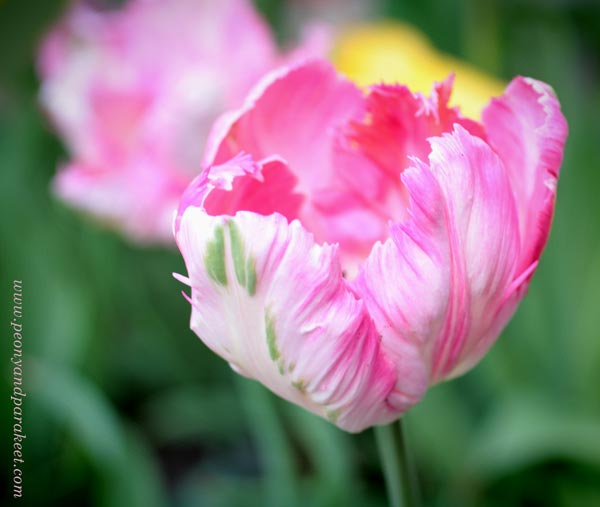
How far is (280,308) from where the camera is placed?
209 millimetres

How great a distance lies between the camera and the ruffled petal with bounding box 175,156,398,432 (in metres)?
0.21

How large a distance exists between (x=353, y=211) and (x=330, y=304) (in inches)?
2.9

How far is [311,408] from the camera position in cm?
24

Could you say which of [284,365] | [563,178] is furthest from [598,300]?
[284,365]

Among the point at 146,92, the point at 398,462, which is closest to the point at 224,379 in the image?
the point at 146,92

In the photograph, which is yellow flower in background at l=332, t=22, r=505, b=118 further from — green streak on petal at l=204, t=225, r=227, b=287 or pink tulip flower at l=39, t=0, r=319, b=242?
green streak on petal at l=204, t=225, r=227, b=287

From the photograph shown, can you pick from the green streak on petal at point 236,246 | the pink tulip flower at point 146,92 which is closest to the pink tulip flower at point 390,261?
the green streak on petal at point 236,246

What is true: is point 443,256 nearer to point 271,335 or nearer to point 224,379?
point 271,335

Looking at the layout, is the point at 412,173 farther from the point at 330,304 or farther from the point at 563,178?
the point at 563,178

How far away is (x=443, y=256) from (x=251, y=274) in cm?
5

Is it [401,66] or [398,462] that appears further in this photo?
[401,66]

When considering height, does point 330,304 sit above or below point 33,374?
above

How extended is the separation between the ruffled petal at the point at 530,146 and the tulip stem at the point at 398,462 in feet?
0.22

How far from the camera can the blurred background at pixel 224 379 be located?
56 cm
